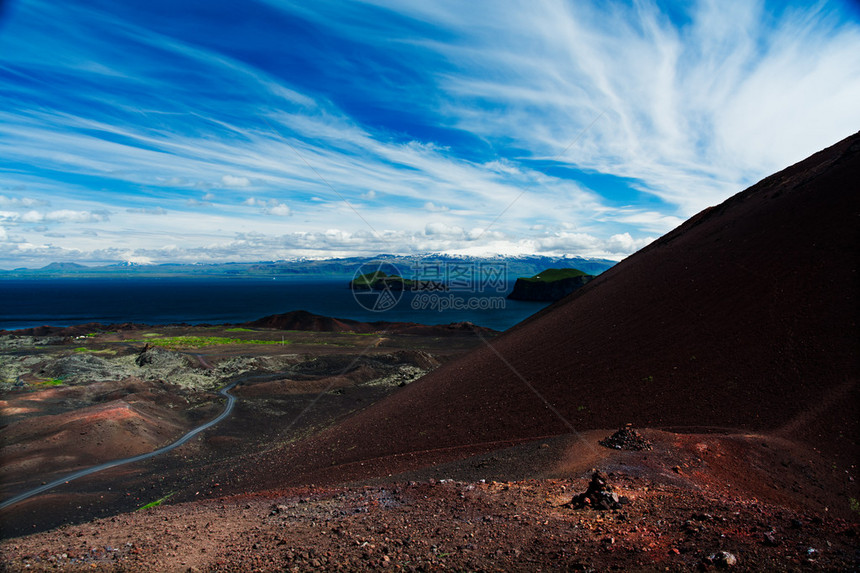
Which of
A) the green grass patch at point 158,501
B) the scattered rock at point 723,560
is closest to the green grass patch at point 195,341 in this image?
the green grass patch at point 158,501

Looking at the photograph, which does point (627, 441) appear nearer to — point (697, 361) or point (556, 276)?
point (697, 361)

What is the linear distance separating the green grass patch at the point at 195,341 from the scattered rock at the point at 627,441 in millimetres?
51899

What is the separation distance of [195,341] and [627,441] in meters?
58.9

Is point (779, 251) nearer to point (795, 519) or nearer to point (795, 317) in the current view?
point (795, 317)

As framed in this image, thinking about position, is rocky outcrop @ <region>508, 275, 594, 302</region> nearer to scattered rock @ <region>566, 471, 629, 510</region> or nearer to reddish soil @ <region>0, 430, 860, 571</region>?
reddish soil @ <region>0, 430, 860, 571</region>

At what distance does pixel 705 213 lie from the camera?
30266 mm

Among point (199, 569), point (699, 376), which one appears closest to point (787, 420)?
point (699, 376)

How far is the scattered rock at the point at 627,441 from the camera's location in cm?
1034

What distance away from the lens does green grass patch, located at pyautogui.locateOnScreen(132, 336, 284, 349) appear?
5459 cm

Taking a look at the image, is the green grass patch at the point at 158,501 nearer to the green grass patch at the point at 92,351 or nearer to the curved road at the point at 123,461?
the curved road at the point at 123,461

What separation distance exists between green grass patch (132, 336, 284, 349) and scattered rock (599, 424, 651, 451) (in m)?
51.9

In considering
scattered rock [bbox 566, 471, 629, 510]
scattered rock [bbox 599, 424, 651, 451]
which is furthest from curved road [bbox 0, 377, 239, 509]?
scattered rock [bbox 599, 424, 651, 451]

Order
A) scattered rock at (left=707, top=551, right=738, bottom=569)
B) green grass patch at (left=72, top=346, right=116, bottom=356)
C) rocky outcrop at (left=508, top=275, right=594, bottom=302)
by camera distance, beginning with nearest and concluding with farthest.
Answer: scattered rock at (left=707, top=551, right=738, bottom=569), green grass patch at (left=72, top=346, right=116, bottom=356), rocky outcrop at (left=508, top=275, right=594, bottom=302)

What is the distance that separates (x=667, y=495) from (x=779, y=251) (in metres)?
14.1
